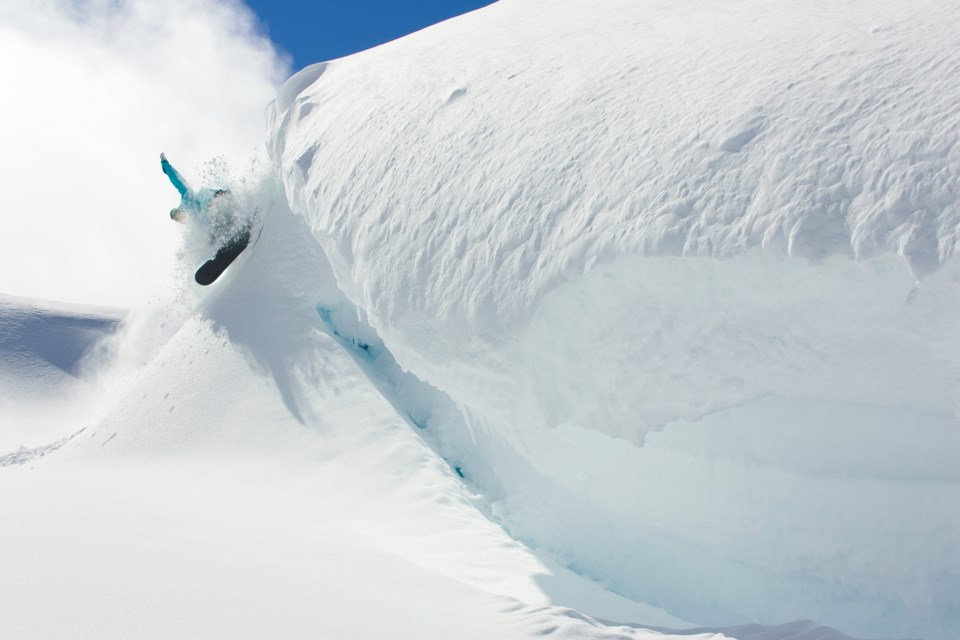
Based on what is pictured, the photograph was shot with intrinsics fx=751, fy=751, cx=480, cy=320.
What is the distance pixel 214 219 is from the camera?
26.9 ft

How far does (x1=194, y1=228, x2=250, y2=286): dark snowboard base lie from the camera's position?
806 cm

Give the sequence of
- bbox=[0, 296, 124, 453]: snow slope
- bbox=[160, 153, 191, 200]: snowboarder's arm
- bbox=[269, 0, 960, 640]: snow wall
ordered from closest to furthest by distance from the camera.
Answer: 1. bbox=[269, 0, 960, 640]: snow wall
2. bbox=[160, 153, 191, 200]: snowboarder's arm
3. bbox=[0, 296, 124, 453]: snow slope

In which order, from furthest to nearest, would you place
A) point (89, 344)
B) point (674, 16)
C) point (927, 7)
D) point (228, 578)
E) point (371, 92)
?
1. point (89, 344)
2. point (371, 92)
3. point (674, 16)
4. point (927, 7)
5. point (228, 578)

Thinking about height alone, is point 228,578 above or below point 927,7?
below

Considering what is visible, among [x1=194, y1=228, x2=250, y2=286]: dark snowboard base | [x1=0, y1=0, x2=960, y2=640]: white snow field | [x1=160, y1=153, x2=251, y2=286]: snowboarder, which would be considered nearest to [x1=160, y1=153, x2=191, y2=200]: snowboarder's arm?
[x1=160, y1=153, x2=251, y2=286]: snowboarder

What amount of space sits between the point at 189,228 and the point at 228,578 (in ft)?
20.0

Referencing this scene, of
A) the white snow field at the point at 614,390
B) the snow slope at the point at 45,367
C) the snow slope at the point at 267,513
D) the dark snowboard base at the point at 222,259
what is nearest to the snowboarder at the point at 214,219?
the dark snowboard base at the point at 222,259

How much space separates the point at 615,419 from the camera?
4.23m

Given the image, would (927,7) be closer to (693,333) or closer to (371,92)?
(693,333)

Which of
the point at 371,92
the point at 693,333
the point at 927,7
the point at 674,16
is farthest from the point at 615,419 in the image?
the point at 371,92

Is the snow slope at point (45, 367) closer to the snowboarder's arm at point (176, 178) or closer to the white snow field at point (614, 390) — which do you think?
the snowboarder's arm at point (176, 178)

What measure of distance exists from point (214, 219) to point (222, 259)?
1.58 ft

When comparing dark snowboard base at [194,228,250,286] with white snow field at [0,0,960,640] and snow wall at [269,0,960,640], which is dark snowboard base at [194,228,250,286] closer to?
white snow field at [0,0,960,640]

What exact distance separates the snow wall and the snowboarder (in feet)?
10.1
